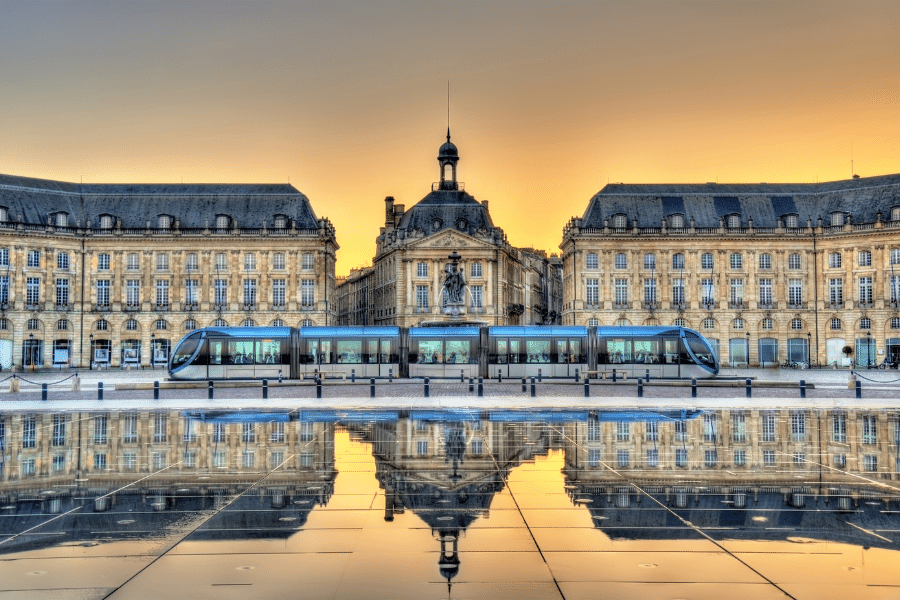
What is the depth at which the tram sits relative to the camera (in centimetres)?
4644

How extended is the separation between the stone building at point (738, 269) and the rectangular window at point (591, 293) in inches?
4.6

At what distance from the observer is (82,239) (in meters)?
82.6

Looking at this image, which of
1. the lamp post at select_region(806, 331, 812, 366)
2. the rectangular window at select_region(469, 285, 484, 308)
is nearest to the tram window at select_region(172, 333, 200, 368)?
the rectangular window at select_region(469, 285, 484, 308)

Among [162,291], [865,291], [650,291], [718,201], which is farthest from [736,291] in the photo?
[162,291]

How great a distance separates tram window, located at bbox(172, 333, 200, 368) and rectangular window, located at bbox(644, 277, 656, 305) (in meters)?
50.5

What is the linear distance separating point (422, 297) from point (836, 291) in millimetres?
40869

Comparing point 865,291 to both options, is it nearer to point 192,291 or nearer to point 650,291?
point 650,291

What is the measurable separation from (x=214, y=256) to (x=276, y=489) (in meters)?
74.5

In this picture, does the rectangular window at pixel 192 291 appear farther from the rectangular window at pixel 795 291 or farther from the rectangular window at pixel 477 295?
the rectangular window at pixel 795 291

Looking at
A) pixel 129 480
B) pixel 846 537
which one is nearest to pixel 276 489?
pixel 129 480

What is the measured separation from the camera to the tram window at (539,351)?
157 feet

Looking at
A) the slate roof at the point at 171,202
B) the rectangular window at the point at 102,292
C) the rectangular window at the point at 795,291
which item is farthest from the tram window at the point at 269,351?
the rectangular window at the point at 795,291

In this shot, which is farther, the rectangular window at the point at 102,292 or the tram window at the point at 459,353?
the rectangular window at the point at 102,292

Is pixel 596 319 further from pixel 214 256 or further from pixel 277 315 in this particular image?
pixel 214 256
